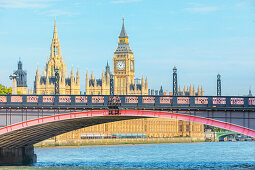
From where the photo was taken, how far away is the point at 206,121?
55781 mm

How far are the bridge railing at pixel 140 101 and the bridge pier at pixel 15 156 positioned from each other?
28.3ft

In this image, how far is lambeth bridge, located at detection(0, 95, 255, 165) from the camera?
55344 mm

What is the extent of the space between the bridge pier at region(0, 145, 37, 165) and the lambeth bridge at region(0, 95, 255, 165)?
20.1 ft

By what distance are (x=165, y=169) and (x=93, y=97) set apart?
10804 millimetres

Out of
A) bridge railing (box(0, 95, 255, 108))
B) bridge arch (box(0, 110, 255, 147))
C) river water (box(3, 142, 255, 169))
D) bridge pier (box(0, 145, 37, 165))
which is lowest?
river water (box(3, 142, 255, 169))

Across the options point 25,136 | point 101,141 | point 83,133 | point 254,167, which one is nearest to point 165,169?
point 254,167

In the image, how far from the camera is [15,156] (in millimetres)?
67062

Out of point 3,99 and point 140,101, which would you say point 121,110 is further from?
point 3,99

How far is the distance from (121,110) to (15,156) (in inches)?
597

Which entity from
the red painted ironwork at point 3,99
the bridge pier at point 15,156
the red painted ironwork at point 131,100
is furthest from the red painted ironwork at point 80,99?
the bridge pier at point 15,156

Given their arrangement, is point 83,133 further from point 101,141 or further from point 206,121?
point 206,121

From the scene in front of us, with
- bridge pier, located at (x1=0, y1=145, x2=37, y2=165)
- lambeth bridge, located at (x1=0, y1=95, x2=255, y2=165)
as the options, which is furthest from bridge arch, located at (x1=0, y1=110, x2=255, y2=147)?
bridge pier, located at (x1=0, y1=145, x2=37, y2=165)

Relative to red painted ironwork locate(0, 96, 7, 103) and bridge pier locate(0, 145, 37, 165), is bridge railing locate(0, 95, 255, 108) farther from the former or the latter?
bridge pier locate(0, 145, 37, 165)

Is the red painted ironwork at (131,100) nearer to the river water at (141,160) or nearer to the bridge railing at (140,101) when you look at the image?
the bridge railing at (140,101)
